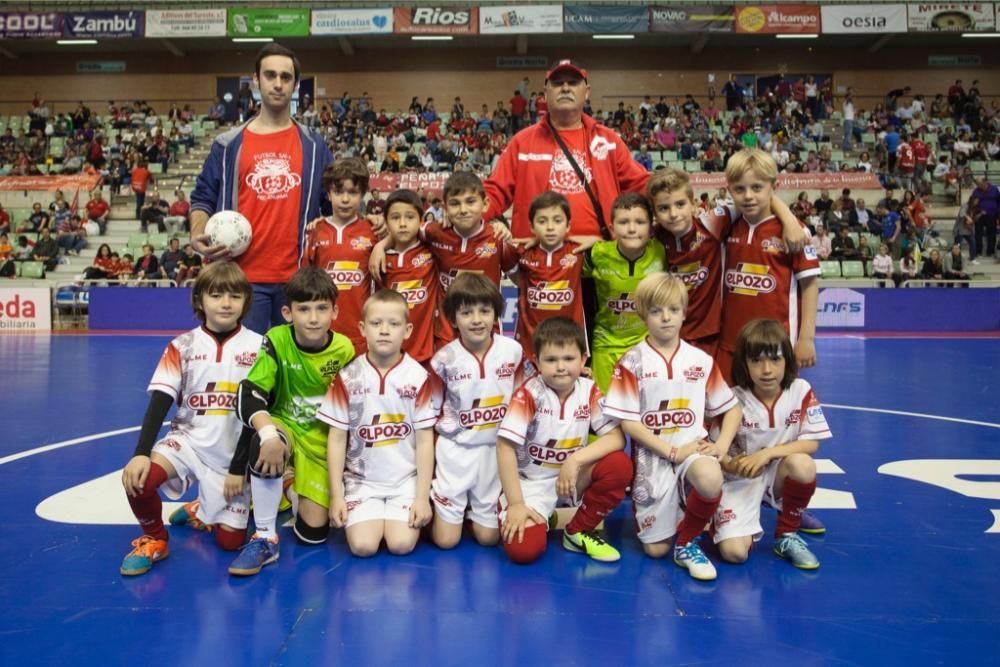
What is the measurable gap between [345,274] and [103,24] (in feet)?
85.2

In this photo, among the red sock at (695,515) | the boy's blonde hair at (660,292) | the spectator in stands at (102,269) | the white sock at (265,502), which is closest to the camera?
the red sock at (695,515)

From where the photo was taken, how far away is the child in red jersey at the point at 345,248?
442 centimetres

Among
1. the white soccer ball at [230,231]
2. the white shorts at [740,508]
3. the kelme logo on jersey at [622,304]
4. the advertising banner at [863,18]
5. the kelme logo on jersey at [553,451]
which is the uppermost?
the advertising banner at [863,18]

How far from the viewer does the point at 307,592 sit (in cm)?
310

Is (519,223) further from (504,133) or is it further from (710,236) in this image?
(504,133)

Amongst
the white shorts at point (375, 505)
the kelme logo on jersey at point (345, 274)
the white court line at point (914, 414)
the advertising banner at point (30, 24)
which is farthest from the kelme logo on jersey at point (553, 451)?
the advertising banner at point (30, 24)

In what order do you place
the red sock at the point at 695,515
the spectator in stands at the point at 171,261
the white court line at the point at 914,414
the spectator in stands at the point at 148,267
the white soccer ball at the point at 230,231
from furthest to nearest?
1. the spectator in stands at the point at 148,267
2. the spectator in stands at the point at 171,261
3. the white court line at the point at 914,414
4. the white soccer ball at the point at 230,231
5. the red sock at the point at 695,515

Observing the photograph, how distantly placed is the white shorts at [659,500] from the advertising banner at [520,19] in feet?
77.6

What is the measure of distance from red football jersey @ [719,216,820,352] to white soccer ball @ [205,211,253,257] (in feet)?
8.75

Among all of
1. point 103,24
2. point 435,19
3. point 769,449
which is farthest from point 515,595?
point 103,24

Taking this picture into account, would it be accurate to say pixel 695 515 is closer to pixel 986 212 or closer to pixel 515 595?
pixel 515 595

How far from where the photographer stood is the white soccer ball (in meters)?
4.12

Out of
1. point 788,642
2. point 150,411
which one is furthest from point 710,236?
point 150,411

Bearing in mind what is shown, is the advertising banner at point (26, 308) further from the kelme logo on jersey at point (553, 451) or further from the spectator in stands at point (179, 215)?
the kelme logo on jersey at point (553, 451)
